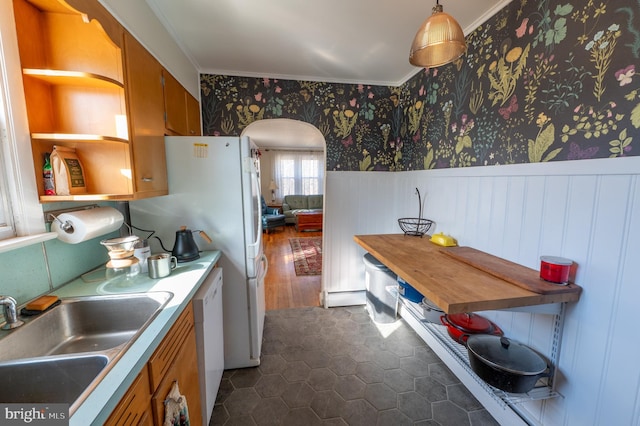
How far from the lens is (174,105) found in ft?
5.98

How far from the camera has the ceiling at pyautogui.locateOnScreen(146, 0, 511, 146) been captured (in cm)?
156

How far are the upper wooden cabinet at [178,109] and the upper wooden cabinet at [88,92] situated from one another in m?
0.32

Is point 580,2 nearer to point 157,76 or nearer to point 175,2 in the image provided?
point 175,2

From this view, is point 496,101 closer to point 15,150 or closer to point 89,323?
point 15,150

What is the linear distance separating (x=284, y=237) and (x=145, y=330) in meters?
5.24

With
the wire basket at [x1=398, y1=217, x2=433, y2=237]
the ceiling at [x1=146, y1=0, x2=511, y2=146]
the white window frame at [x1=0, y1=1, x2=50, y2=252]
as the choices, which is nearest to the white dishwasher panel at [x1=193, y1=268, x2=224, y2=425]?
the white window frame at [x1=0, y1=1, x2=50, y2=252]

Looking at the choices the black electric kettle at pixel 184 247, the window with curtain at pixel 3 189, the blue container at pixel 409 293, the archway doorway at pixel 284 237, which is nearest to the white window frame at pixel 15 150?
the window with curtain at pixel 3 189

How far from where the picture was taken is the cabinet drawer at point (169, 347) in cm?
88

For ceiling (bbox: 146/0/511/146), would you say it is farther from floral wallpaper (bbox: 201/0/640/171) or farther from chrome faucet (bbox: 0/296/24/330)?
chrome faucet (bbox: 0/296/24/330)

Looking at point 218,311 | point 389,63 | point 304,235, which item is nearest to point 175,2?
point 389,63

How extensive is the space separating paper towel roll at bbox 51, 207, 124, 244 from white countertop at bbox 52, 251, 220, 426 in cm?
26

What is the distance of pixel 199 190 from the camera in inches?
67.9

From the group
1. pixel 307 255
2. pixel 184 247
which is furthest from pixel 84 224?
pixel 307 255

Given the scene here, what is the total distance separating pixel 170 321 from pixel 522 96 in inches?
80.0
